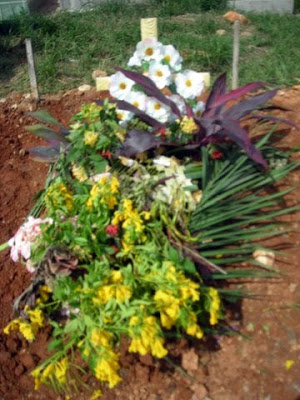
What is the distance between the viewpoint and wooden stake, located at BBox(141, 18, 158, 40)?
12.4ft

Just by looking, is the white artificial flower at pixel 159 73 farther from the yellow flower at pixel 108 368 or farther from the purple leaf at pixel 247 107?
the yellow flower at pixel 108 368

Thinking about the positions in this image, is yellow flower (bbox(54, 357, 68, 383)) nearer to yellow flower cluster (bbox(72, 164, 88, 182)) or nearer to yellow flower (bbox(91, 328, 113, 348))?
yellow flower (bbox(91, 328, 113, 348))

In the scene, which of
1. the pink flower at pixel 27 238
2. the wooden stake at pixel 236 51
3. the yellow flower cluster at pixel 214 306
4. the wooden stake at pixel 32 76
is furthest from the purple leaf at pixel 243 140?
the wooden stake at pixel 32 76

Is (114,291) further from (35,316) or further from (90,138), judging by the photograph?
(90,138)

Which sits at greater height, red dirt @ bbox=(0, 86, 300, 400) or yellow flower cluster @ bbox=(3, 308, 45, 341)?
yellow flower cluster @ bbox=(3, 308, 45, 341)

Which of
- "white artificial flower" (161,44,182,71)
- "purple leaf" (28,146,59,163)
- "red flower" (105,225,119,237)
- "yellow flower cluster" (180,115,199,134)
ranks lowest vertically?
"purple leaf" (28,146,59,163)

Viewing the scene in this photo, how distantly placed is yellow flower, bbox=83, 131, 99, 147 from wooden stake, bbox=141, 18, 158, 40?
1155 millimetres

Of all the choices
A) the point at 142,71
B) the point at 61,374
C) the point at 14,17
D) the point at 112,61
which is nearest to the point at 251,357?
the point at 61,374

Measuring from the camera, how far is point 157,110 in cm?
304

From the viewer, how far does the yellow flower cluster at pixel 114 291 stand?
7.52ft

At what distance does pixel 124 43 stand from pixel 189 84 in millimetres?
2532

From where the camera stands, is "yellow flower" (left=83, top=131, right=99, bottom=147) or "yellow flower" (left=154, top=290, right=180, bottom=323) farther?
"yellow flower" (left=83, top=131, right=99, bottom=147)

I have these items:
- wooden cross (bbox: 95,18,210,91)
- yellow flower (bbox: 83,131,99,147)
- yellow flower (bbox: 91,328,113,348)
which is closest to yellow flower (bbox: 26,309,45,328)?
yellow flower (bbox: 91,328,113,348)

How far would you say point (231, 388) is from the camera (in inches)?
95.8
